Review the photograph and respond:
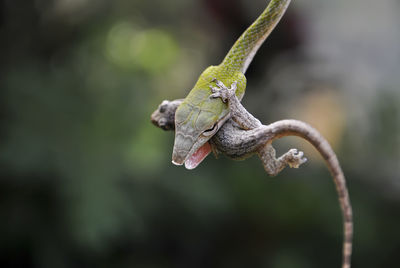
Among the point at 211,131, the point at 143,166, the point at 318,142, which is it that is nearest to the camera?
the point at 318,142

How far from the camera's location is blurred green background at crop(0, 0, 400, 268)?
5.37 metres

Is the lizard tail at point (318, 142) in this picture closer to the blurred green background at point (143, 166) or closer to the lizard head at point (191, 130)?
the lizard head at point (191, 130)

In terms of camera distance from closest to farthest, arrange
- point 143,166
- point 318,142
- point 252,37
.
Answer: point 318,142, point 252,37, point 143,166

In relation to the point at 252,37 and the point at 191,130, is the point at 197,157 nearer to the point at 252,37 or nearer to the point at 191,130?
the point at 191,130

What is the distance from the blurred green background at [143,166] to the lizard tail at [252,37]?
10.6 feet

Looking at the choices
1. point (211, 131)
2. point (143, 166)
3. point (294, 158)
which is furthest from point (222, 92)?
point (143, 166)

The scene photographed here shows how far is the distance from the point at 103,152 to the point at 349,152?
3.12 m

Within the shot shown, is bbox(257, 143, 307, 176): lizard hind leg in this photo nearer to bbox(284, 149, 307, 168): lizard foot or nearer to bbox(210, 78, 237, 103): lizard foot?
bbox(284, 149, 307, 168): lizard foot

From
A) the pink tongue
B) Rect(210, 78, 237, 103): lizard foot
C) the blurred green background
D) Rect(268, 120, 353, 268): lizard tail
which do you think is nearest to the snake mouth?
the pink tongue

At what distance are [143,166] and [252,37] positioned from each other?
333 centimetres

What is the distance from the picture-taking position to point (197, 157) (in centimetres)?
204

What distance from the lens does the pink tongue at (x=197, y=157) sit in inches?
78.2

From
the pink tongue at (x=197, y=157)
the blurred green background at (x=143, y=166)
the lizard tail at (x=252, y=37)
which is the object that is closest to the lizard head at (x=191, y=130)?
the pink tongue at (x=197, y=157)

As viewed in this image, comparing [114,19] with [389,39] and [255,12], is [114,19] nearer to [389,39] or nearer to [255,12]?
[255,12]
